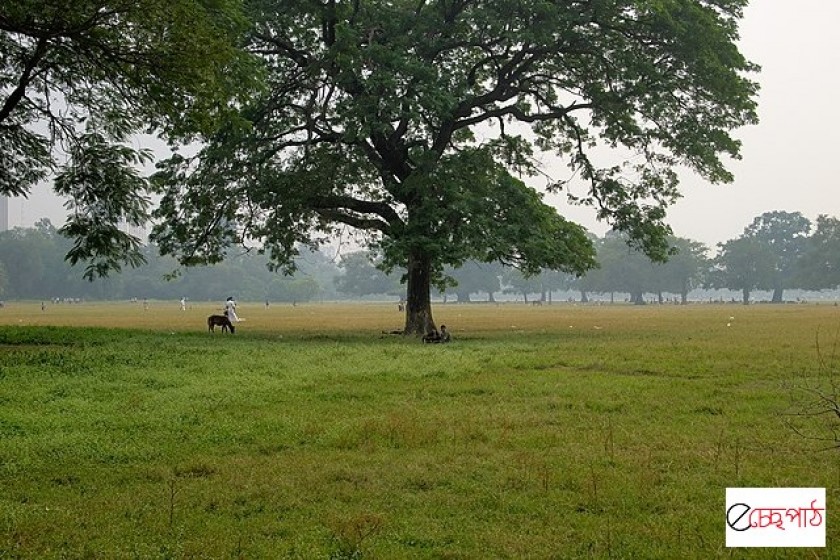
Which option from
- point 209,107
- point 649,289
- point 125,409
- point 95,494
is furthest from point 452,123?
point 649,289

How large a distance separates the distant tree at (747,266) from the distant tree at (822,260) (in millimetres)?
6973

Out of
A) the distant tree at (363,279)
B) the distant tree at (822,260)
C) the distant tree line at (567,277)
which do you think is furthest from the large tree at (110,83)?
the distant tree at (363,279)

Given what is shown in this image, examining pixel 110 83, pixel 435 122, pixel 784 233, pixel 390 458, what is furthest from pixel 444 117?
pixel 784 233

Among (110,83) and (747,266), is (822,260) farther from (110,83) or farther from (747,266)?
(110,83)

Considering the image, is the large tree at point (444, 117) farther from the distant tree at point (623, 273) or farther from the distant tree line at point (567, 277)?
the distant tree at point (623, 273)

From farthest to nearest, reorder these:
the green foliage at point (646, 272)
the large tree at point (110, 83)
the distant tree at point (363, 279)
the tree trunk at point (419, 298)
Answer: the distant tree at point (363, 279), the green foliage at point (646, 272), the tree trunk at point (419, 298), the large tree at point (110, 83)

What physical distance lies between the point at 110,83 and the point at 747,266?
11488 cm

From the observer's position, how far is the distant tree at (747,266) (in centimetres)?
11631

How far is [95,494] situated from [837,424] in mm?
9036

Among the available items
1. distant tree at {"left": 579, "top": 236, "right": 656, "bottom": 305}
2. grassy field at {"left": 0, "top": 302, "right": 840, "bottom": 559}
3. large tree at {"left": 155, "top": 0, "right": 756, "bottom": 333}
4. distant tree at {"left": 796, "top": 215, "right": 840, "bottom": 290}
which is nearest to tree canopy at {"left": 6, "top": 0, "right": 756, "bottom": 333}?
large tree at {"left": 155, "top": 0, "right": 756, "bottom": 333}

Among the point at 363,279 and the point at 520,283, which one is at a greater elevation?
the point at 363,279

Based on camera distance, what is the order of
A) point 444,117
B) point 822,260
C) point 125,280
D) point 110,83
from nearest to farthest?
point 110,83, point 444,117, point 822,260, point 125,280

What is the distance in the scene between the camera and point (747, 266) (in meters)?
117

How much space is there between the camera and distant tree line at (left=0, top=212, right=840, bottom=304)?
116 m
